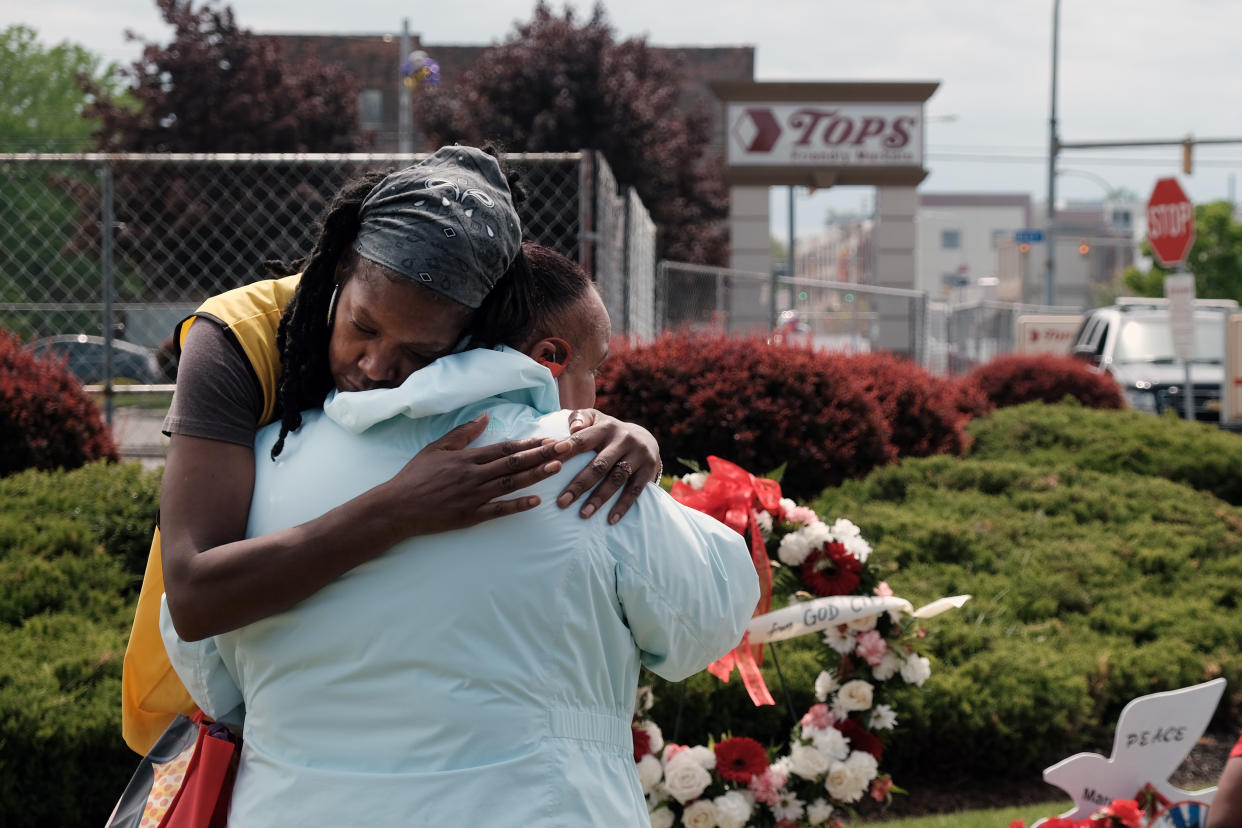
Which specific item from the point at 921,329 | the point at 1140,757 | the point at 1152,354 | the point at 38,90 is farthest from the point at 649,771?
the point at 38,90

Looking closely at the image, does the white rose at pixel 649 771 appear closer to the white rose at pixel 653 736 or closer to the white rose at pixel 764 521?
the white rose at pixel 653 736

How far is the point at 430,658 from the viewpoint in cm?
151

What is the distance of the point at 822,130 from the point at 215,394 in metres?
16.7

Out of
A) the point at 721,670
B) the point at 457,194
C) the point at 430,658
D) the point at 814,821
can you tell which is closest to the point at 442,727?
the point at 430,658

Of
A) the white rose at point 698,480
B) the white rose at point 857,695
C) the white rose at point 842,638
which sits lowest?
the white rose at point 857,695

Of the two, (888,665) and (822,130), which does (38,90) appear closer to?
(822,130)

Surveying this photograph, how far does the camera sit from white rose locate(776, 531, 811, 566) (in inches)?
149

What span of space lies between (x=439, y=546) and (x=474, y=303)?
0.32 metres

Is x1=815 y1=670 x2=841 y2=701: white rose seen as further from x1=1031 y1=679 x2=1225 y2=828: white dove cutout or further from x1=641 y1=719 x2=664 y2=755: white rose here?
x1=1031 y1=679 x2=1225 y2=828: white dove cutout

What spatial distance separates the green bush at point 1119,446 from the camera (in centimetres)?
871

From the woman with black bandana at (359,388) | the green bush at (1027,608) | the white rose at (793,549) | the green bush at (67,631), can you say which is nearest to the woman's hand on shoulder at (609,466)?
the woman with black bandana at (359,388)

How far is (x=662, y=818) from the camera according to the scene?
12.2ft

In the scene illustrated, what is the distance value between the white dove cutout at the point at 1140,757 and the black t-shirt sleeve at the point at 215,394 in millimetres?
2712

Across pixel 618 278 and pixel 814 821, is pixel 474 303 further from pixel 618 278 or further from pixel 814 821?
pixel 618 278
